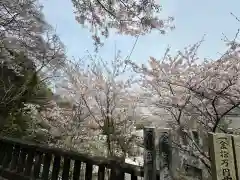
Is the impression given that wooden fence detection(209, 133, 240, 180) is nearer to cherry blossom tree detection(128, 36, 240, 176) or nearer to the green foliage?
cherry blossom tree detection(128, 36, 240, 176)

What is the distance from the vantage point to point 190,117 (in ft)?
18.5

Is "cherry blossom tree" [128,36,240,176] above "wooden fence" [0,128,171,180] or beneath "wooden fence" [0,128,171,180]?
above

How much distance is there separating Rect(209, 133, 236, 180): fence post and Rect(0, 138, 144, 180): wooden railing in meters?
0.88

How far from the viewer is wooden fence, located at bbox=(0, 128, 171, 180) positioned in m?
2.92

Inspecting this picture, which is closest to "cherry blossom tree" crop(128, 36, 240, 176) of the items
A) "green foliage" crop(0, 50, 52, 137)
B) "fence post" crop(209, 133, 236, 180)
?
"fence post" crop(209, 133, 236, 180)

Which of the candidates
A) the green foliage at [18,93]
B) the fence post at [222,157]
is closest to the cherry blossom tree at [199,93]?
the fence post at [222,157]

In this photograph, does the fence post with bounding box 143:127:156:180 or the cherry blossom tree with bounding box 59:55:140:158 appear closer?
the fence post with bounding box 143:127:156:180

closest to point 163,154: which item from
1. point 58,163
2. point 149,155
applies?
point 149,155

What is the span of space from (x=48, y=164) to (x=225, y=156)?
2525 mm

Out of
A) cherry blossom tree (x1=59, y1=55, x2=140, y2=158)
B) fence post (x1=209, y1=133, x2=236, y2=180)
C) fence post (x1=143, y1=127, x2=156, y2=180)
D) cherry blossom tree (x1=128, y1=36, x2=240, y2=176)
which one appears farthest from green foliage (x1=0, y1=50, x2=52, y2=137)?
fence post (x1=209, y1=133, x2=236, y2=180)

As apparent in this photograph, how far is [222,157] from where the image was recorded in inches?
118

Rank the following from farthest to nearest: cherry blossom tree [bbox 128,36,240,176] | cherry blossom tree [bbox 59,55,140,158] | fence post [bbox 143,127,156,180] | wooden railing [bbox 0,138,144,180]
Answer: cherry blossom tree [bbox 59,55,140,158]
cherry blossom tree [bbox 128,36,240,176]
wooden railing [bbox 0,138,144,180]
fence post [bbox 143,127,156,180]

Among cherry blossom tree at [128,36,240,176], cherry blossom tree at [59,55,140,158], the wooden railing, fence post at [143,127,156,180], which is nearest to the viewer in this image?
fence post at [143,127,156,180]

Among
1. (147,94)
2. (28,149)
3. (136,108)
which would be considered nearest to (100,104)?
(136,108)
